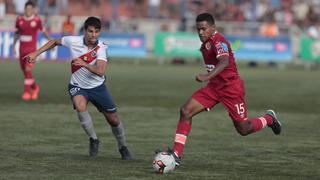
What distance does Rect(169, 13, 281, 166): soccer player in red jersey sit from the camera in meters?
10.6

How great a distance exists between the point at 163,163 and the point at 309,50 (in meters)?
27.9

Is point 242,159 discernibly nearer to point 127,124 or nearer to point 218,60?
point 218,60

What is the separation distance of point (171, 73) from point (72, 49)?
20.0 meters

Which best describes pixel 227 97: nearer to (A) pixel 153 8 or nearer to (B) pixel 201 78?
(B) pixel 201 78

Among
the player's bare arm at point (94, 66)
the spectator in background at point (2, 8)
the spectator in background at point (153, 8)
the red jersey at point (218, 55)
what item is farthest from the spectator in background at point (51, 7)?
the red jersey at point (218, 55)

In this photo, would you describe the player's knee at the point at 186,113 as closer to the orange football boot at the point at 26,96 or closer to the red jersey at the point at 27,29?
the orange football boot at the point at 26,96

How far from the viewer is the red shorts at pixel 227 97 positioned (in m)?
10.9

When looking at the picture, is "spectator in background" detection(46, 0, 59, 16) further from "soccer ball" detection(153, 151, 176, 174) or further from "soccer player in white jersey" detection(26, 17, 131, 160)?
"soccer ball" detection(153, 151, 176, 174)

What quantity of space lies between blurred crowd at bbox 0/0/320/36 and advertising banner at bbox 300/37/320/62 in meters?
2.39

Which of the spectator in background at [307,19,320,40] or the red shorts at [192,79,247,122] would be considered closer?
the red shorts at [192,79,247,122]

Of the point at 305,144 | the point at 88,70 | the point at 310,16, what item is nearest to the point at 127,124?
the point at 305,144

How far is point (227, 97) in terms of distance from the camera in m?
11.0

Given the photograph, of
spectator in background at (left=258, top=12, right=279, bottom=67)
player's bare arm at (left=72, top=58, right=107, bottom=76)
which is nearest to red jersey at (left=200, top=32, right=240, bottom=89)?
player's bare arm at (left=72, top=58, right=107, bottom=76)

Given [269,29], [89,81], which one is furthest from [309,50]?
[89,81]
